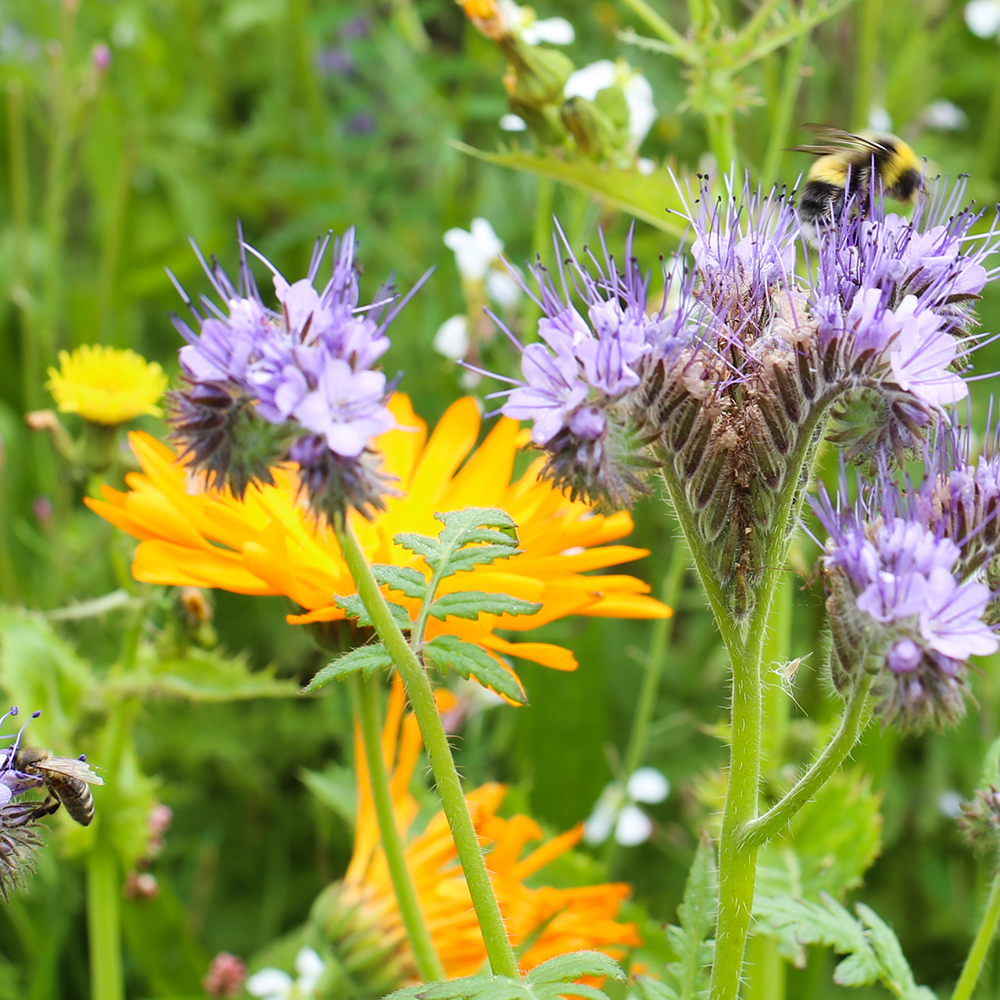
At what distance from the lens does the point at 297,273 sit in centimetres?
304

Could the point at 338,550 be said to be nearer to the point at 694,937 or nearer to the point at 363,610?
the point at 363,610

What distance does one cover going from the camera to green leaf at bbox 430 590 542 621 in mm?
903

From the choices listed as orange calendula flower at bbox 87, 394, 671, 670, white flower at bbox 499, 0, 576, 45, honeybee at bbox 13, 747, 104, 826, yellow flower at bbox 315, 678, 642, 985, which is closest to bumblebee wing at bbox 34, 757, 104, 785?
honeybee at bbox 13, 747, 104, 826

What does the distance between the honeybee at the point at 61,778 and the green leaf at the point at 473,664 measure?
11.7 inches

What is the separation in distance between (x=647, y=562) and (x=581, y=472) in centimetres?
169

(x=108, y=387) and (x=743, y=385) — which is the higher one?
(x=743, y=385)

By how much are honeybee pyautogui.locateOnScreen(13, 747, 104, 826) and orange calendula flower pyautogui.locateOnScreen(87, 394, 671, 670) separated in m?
0.19

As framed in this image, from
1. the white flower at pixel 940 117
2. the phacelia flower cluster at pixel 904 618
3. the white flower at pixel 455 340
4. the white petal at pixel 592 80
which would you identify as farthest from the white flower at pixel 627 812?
the white flower at pixel 940 117

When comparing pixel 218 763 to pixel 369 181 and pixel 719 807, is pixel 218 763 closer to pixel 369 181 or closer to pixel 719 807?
pixel 719 807

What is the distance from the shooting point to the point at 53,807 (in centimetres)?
98

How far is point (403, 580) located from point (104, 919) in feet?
2.93

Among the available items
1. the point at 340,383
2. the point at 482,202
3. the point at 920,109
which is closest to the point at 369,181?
the point at 482,202

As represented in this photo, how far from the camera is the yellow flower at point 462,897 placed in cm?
136

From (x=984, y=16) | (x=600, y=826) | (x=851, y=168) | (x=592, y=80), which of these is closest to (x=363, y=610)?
(x=851, y=168)
